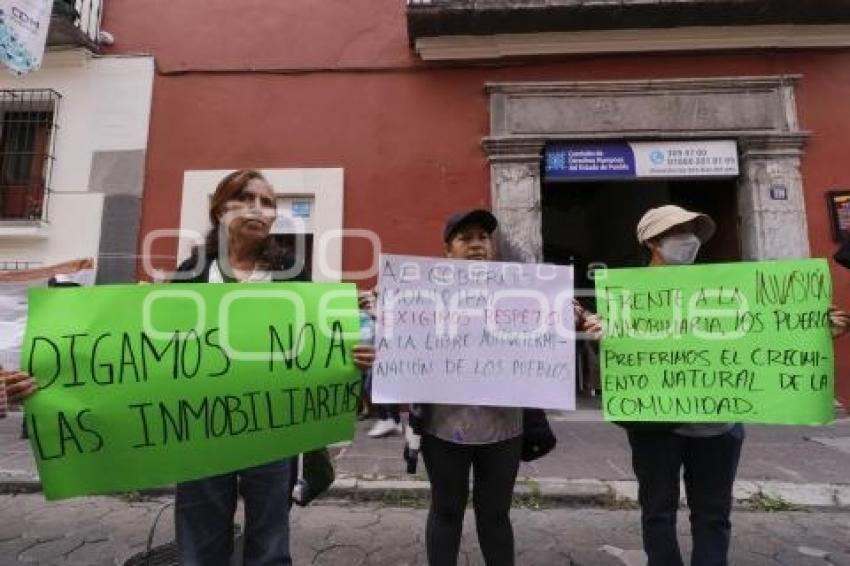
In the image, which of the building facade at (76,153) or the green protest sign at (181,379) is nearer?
the green protest sign at (181,379)

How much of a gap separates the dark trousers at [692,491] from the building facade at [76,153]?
651 centimetres

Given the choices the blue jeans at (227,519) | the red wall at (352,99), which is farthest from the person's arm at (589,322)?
the red wall at (352,99)

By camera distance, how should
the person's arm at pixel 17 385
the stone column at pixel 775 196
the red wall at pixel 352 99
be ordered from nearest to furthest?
the person's arm at pixel 17 385 → the stone column at pixel 775 196 → the red wall at pixel 352 99

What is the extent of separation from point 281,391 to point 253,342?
202mm

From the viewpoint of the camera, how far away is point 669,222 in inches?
94.2

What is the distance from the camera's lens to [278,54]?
A: 748 cm

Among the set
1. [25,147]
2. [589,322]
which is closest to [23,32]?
[25,147]

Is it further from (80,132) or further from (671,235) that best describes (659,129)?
(80,132)

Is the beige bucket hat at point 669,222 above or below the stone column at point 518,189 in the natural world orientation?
below

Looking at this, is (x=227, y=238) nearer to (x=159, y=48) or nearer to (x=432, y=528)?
(x=432, y=528)

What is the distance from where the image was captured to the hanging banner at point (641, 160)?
693cm

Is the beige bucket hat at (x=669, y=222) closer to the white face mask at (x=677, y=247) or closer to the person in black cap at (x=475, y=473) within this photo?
the white face mask at (x=677, y=247)

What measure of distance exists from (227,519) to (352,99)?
6154 mm

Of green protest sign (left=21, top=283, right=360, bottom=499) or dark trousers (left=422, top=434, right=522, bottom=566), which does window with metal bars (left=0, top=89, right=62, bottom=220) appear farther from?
dark trousers (left=422, top=434, right=522, bottom=566)
